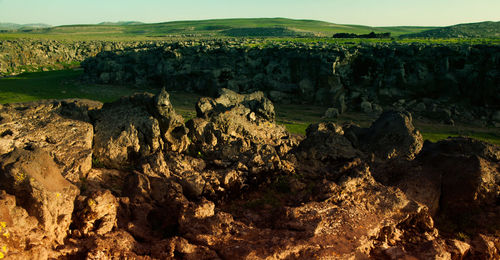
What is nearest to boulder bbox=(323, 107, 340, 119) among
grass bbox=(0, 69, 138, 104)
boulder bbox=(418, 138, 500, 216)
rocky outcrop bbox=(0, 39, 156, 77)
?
boulder bbox=(418, 138, 500, 216)

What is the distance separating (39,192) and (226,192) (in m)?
6.13

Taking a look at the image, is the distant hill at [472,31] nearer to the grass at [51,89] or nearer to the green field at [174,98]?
the green field at [174,98]

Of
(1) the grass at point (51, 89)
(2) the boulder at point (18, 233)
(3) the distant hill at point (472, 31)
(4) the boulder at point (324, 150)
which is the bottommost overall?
(1) the grass at point (51, 89)

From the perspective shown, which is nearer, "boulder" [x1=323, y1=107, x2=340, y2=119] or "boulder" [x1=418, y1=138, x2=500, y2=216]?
"boulder" [x1=418, y1=138, x2=500, y2=216]

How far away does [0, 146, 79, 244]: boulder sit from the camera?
865 cm

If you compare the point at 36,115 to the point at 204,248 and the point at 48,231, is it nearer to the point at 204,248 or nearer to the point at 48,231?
the point at 48,231

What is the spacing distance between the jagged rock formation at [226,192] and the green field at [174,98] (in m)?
13.6

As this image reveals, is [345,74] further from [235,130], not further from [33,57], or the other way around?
[33,57]

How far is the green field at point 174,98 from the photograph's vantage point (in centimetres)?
3347

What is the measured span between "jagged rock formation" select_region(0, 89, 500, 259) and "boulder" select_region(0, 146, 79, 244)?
0.03 m

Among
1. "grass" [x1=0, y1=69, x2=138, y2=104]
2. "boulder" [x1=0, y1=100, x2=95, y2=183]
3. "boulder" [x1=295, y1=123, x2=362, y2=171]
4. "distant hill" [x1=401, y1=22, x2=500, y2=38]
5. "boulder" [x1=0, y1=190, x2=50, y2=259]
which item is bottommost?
"grass" [x1=0, y1=69, x2=138, y2=104]

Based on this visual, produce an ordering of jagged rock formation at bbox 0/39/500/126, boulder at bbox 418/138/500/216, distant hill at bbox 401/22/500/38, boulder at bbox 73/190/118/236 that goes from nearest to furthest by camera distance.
Answer: boulder at bbox 73/190/118/236, boulder at bbox 418/138/500/216, jagged rock formation at bbox 0/39/500/126, distant hill at bbox 401/22/500/38

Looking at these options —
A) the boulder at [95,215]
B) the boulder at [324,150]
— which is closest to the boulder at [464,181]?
the boulder at [324,150]

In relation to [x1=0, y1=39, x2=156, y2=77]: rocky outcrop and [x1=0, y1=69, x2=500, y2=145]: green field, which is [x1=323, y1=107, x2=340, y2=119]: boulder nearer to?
[x1=0, y1=69, x2=500, y2=145]: green field
